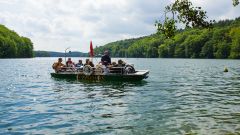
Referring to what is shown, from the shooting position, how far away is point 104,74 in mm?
34875

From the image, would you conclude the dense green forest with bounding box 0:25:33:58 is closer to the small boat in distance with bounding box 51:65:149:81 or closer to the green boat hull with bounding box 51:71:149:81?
the green boat hull with bounding box 51:71:149:81

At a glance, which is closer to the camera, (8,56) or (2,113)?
(2,113)

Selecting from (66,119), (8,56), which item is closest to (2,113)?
(66,119)

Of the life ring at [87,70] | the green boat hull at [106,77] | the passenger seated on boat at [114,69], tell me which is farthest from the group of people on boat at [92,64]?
the green boat hull at [106,77]

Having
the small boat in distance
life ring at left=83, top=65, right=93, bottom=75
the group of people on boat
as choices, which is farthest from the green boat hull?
the group of people on boat

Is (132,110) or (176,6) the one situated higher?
(176,6)

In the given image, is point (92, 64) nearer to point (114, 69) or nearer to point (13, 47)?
point (114, 69)

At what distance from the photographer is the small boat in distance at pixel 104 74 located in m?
34.1

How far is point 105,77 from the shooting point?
3497 cm

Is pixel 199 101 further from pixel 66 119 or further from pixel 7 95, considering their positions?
pixel 7 95

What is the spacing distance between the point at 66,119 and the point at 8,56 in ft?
495

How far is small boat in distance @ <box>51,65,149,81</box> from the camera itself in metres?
34.1

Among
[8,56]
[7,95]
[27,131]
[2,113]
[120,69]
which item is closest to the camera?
[27,131]

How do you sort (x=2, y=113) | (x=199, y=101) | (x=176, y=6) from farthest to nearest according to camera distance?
(x=199, y=101), (x=2, y=113), (x=176, y=6)
